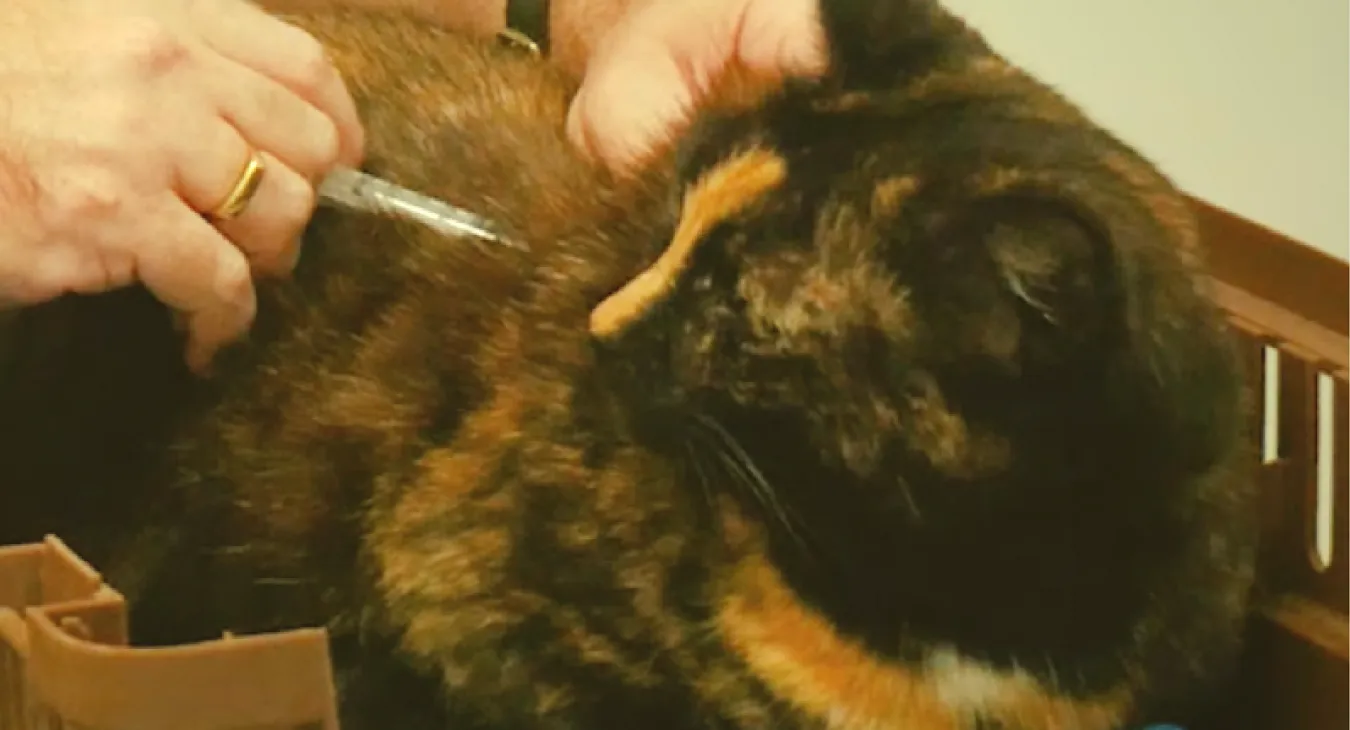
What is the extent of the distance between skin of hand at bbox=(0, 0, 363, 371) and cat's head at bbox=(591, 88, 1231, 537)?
186 millimetres

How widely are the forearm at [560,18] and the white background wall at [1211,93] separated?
18.7 inches

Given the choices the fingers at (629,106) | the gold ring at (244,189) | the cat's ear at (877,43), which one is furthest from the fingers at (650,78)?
the gold ring at (244,189)

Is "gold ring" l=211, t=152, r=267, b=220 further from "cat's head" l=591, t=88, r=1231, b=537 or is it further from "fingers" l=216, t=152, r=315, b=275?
"cat's head" l=591, t=88, r=1231, b=537

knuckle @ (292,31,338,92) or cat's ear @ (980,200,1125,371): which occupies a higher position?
cat's ear @ (980,200,1125,371)

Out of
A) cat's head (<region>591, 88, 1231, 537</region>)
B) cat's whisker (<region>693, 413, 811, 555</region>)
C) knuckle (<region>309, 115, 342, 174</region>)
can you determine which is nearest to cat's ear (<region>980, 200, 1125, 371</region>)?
cat's head (<region>591, 88, 1231, 537</region>)

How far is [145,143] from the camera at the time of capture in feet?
2.42

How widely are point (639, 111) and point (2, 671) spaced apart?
47cm

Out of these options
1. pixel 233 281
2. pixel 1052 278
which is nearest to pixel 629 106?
pixel 233 281

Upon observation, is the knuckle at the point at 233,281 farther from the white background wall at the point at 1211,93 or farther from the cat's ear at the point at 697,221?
the white background wall at the point at 1211,93

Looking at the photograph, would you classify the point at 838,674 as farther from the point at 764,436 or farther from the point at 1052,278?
the point at 1052,278

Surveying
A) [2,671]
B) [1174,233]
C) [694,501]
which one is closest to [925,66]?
[1174,233]

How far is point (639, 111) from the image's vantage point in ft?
3.01

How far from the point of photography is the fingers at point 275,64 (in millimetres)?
781

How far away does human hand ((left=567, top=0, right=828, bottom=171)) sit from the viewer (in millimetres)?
864
